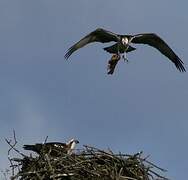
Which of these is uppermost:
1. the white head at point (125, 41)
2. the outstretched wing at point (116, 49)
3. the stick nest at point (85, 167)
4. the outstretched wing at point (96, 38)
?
the outstretched wing at point (96, 38)

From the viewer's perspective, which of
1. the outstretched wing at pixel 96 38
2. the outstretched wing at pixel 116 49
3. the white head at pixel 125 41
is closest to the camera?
the outstretched wing at pixel 116 49

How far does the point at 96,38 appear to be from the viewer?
104ft

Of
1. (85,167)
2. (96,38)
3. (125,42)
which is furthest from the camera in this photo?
(96,38)

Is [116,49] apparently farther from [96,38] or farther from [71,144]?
[71,144]

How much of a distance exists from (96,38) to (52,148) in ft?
27.1

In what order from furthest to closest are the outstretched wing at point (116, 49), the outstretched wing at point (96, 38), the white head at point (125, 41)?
the outstretched wing at point (96, 38)
the white head at point (125, 41)
the outstretched wing at point (116, 49)

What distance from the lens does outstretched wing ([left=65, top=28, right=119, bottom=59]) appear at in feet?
103

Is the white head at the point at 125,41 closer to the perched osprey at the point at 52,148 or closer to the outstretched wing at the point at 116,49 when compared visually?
the outstretched wing at the point at 116,49

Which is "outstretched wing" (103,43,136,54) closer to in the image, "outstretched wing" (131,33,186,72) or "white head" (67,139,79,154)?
"outstretched wing" (131,33,186,72)

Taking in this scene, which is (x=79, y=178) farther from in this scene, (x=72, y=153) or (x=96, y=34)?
(x=96, y=34)

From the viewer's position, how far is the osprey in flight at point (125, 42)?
30.3m

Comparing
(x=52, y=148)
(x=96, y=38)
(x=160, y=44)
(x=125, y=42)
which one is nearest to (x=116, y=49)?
(x=125, y=42)

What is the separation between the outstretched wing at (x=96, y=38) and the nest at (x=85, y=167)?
25.8 feet

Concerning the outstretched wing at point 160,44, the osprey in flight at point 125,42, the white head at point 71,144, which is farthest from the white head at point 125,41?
the white head at point 71,144
